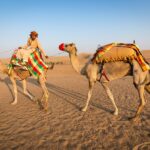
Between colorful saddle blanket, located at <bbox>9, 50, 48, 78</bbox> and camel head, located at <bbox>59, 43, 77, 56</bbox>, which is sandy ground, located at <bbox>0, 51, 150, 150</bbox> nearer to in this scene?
colorful saddle blanket, located at <bbox>9, 50, 48, 78</bbox>

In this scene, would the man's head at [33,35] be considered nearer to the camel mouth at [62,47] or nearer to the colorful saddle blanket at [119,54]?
the camel mouth at [62,47]

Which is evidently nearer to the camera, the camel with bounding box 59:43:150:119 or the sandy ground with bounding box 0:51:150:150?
the sandy ground with bounding box 0:51:150:150

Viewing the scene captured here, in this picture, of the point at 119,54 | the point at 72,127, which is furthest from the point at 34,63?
the point at 119,54

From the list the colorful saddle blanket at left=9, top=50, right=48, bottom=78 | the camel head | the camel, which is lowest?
the camel

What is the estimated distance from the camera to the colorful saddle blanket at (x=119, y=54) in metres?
6.62

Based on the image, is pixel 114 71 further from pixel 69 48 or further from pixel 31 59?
pixel 31 59

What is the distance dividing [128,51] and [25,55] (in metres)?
4.10

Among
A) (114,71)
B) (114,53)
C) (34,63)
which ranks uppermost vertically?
(114,53)

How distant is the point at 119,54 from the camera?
684 centimetres

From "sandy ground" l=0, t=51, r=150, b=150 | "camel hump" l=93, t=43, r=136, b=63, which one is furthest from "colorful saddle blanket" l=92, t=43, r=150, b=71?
"sandy ground" l=0, t=51, r=150, b=150

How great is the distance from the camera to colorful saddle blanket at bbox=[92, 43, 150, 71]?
6617mm

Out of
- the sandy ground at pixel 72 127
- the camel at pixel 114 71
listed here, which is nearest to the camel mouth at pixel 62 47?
the camel at pixel 114 71

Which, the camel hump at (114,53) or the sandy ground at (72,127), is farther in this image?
the camel hump at (114,53)

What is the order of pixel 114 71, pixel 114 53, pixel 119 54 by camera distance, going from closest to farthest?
pixel 119 54 → pixel 114 53 → pixel 114 71
